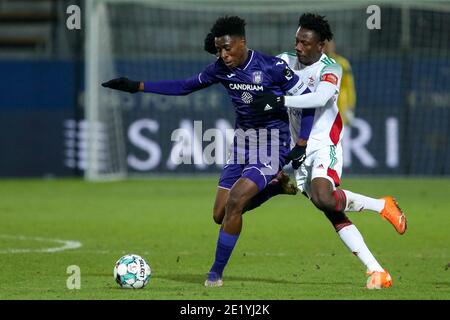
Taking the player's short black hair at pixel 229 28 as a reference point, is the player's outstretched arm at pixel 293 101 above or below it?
below

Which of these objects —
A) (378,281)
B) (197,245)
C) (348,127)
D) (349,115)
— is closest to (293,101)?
(378,281)

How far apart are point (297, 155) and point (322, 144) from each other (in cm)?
28

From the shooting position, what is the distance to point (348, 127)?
1989 centimetres

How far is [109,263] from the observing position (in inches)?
386

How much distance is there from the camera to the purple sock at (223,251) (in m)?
8.33

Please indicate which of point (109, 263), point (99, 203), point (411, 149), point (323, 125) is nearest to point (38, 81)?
point (99, 203)

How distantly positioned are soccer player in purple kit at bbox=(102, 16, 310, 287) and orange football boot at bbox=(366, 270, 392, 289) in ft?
3.53

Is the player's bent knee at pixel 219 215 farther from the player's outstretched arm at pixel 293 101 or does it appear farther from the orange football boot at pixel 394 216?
the orange football boot at pixel 394 216

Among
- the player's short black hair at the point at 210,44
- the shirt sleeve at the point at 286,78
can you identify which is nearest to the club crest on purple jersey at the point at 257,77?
the shirt sleeve at the point at 286,78

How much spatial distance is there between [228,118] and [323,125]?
37.8ft

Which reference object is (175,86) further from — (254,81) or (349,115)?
(349,115)

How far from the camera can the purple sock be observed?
8328 millimetres

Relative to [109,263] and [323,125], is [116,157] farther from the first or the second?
[323,125]

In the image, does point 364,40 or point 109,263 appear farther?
point 364,40
